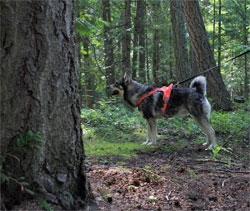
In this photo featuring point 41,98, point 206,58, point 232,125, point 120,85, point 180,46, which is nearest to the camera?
point 41,98

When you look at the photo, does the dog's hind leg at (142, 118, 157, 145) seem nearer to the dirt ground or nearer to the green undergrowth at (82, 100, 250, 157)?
the green undergrowth at (82, 100, 250, 157)

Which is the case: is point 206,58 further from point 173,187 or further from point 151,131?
point 173,187

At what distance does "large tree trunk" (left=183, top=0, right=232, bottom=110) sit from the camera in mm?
10109

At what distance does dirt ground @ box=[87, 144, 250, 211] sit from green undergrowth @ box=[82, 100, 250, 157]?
161cm

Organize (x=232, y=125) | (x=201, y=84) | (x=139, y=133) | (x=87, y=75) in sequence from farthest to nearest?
1. (x=87, y=75)
2. (x=139, y=133)
3. (x=232, y=125)
4. (x=201, y=84)

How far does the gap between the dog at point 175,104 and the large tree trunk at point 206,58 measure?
14.0ft

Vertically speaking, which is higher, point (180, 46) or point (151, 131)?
point (180, 46)

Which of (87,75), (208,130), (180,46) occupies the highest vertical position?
(180,46)

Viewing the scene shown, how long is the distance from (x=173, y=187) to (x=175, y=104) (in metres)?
3.65

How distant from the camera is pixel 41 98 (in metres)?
2.04

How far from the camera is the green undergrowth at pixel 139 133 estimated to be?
19.3 ft

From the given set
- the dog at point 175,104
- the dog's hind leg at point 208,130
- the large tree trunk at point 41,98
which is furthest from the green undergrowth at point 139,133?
the large tree trunk at point 41,98

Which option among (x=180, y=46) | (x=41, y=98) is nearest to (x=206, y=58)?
Answer: (x=180, y=46)

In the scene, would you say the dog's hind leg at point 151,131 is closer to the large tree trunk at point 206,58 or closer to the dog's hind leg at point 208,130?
the dog's hind leg at point 208,130
